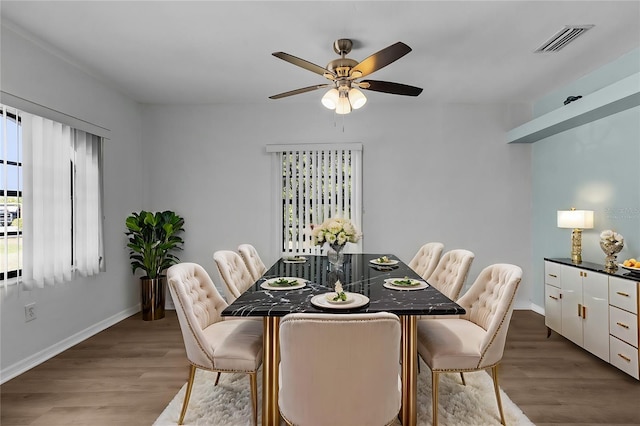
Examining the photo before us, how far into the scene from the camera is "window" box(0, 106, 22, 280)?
2.74 m

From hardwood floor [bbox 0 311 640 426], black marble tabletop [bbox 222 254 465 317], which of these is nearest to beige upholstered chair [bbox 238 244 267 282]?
black marble tabletop [bbox 222 254 465 317]

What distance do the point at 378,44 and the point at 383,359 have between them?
2.59 meters

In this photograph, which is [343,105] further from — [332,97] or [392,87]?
[392,87]

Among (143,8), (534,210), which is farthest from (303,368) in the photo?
(534,210)

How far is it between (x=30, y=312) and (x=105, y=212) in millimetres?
1373

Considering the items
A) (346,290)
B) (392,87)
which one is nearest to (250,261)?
(346,290)

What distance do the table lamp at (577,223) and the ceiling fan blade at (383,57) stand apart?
103 inches

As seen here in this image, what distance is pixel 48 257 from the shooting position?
3180mm

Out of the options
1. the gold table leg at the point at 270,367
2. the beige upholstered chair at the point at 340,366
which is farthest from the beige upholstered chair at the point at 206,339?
the beige upholstered chair at the point at 340,366

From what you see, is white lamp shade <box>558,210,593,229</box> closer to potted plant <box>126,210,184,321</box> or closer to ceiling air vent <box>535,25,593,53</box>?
ceiling air vent <box>535,25,593,53</box>

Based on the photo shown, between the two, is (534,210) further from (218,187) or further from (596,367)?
(218,187)

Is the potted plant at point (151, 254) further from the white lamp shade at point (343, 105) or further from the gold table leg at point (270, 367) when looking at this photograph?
the gold table leg at point (270, 367)

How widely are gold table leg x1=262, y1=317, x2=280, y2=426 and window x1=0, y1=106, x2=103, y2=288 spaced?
227cm

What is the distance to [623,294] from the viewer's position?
2.86 m
